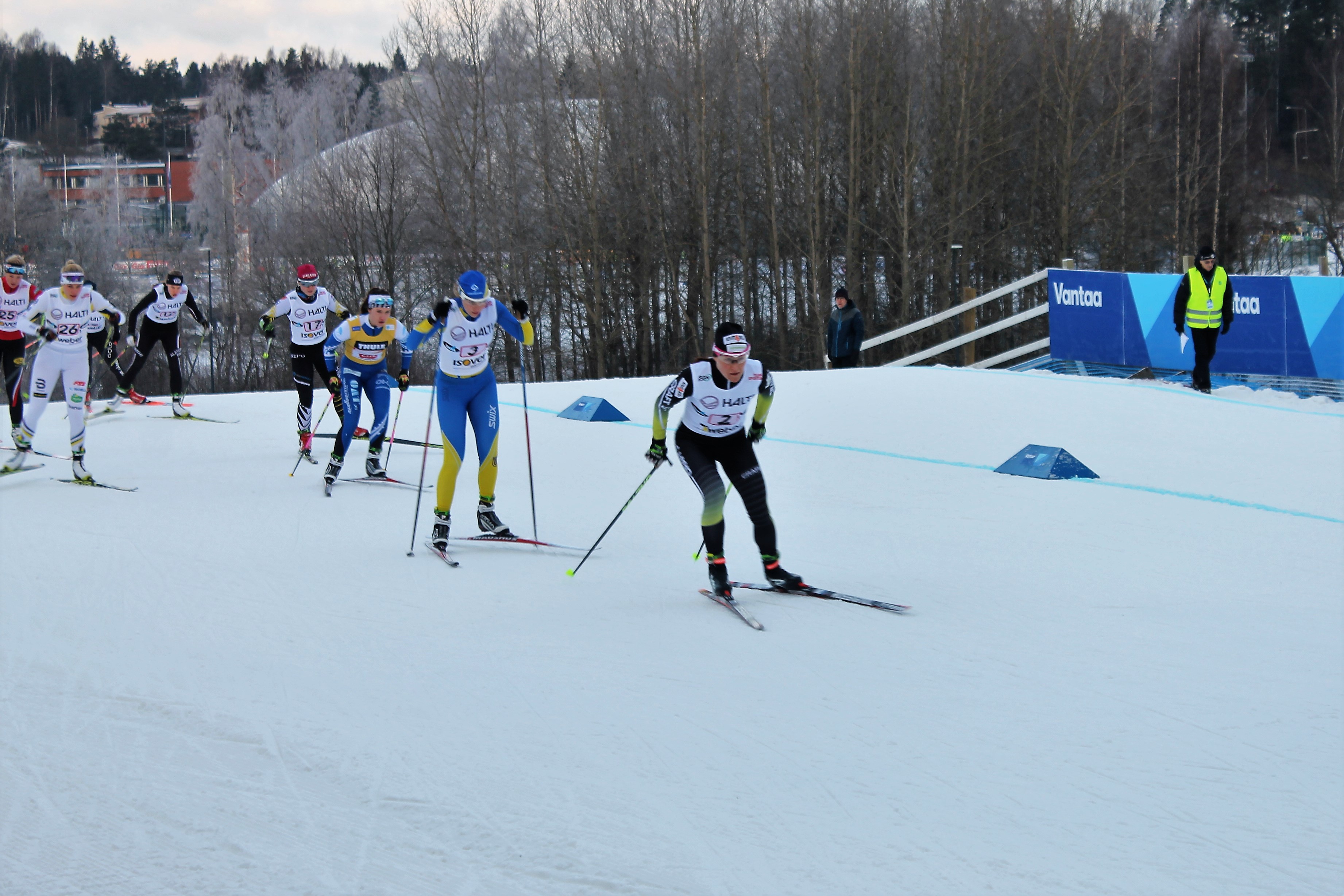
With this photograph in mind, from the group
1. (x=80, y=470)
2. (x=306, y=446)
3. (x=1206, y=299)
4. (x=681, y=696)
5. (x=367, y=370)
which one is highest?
(x=1206, y=299)

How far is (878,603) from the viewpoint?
5.41m

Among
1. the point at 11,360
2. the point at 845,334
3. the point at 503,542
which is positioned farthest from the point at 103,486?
the point at 845,334

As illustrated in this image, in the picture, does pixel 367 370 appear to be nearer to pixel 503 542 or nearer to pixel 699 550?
pixel 503 542

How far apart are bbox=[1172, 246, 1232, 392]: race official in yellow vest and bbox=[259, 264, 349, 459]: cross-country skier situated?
805 cm

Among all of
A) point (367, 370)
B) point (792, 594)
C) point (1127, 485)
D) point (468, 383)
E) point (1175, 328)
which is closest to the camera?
point (792, 594)

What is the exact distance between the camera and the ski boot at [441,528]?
663 cm

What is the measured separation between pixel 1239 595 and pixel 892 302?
2285cm

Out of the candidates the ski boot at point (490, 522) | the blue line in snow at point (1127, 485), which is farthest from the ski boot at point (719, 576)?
the blue line in snow at point (1127, 485)

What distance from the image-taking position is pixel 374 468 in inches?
356

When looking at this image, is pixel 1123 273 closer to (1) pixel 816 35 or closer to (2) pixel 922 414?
(2) pixel 922 414

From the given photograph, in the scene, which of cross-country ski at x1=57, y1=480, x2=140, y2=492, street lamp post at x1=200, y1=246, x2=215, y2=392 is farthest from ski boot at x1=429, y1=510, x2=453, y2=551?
street lamp post at x1=200, y1=246, x2=215, y2=392

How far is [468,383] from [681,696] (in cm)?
→ 314

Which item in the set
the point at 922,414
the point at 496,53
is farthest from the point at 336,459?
the point at 496,53

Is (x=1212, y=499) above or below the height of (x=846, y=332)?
below
